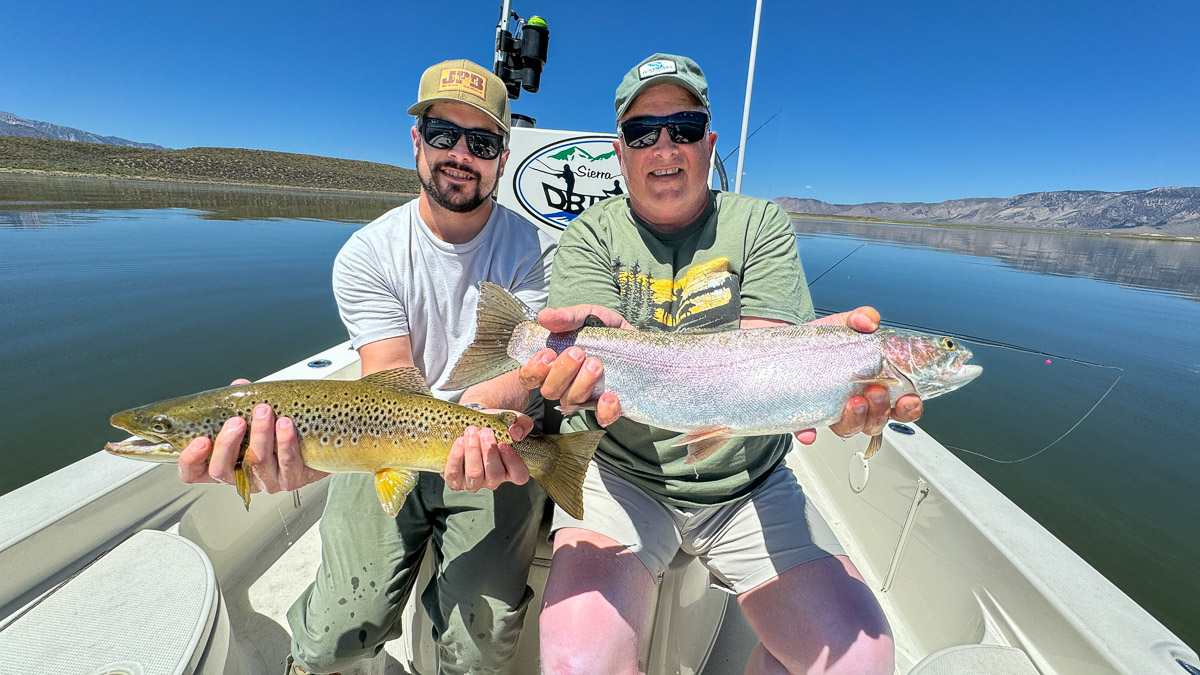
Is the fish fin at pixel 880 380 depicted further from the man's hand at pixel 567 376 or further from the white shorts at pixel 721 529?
the man's hand at pixel 567 376

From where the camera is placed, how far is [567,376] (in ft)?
7.30

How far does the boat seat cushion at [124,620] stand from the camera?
172cm

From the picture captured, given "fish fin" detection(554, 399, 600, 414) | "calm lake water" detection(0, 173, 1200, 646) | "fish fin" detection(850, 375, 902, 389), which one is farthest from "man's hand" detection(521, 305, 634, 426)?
"calm lake water" detection(0, 173, 1200, 646)

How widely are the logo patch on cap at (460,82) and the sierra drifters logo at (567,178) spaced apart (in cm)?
217

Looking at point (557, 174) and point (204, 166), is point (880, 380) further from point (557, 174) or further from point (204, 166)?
point (204, 166)

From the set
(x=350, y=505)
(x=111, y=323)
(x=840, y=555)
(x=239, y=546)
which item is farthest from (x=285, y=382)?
(x=111, y=323)

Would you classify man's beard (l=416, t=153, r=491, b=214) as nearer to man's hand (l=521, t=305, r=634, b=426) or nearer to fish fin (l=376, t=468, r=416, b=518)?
man's hand (l=521, t=305, r=634, b=426)

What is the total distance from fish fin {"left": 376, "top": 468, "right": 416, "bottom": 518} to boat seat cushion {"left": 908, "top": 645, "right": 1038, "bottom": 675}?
88.1 inches

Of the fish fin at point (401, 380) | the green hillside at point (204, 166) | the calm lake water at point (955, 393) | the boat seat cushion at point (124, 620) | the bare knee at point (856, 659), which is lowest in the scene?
the calm lake water at point (955, 393)

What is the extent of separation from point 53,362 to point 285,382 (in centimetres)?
1036

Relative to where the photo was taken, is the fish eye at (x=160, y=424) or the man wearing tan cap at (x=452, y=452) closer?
the fish eye at (x=160, y=424)

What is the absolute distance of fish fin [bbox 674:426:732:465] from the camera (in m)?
2.23

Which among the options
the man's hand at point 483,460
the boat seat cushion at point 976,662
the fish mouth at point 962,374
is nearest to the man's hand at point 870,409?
the fish mouth at point 962,374

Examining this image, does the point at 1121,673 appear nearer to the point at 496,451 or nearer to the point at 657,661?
the point at 657,661
